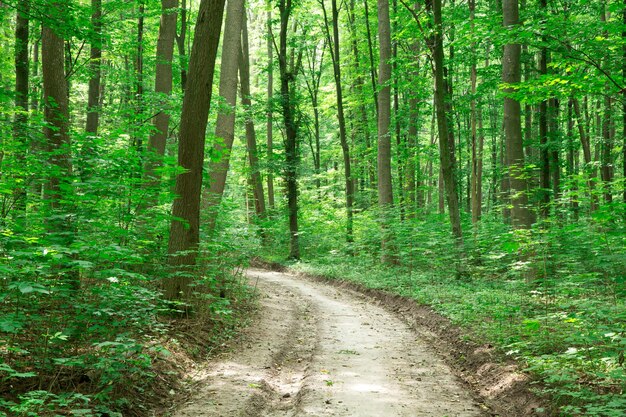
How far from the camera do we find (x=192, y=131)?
27.5 ft

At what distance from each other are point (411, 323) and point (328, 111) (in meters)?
22.8

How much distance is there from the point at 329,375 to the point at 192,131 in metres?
4.91

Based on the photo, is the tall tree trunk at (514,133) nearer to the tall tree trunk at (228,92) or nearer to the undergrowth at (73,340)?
the tall tree trunk at (228,92)

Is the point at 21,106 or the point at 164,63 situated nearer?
the point at 21,106

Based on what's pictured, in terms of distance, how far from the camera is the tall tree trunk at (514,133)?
11.8 metres

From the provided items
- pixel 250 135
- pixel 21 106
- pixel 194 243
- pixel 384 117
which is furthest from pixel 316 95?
pixel 194 243

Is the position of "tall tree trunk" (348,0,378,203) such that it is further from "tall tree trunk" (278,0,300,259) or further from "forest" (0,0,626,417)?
"forest" (0,0,626,417)

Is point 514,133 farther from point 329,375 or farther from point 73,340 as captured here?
point 73,340

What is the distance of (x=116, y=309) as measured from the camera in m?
5.61

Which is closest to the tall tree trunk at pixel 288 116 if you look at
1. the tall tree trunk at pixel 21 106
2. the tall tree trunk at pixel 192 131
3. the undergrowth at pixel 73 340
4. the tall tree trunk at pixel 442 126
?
the tall tree trunk at pixel 442 126

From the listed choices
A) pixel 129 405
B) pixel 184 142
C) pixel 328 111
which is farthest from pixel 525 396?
pixel 328 111

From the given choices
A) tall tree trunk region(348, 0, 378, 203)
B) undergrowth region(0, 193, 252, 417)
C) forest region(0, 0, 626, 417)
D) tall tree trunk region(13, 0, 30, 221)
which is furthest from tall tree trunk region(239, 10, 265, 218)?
undergrowth region(0, 193, 252, 417)

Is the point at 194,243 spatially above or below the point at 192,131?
below

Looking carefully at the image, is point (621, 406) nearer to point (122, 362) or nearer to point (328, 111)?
point (122, 362)
